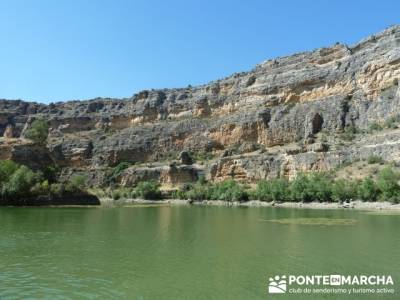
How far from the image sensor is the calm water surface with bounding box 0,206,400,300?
17.3m

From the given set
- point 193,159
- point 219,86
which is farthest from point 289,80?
point 193,159

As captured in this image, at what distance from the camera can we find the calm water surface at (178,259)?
56.7ft

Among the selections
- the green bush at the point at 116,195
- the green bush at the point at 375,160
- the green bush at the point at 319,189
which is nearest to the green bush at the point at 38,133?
the green bush at the point at 116,195

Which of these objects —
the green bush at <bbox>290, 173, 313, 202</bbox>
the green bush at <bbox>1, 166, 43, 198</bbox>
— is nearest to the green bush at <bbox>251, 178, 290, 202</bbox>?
the green bush at <bbox>290, 173, 313, 202</bbox>

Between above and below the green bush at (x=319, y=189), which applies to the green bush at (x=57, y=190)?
below

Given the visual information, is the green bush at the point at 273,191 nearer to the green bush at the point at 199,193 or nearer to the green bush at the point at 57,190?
the green bush at the point at 199,193

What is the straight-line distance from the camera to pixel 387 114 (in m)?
95.2

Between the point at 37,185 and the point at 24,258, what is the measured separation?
5422 cm

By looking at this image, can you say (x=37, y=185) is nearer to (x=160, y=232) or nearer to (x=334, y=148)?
(x=160, y=232)

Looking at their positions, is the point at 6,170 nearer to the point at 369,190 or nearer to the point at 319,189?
the point at 319,189

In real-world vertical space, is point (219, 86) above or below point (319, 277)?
above

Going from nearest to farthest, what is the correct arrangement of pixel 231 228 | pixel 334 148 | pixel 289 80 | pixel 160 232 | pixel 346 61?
pixel 160 232 < pixel 231 228 < pixel 334 148 < pixel 346 61 < pixel 289 80

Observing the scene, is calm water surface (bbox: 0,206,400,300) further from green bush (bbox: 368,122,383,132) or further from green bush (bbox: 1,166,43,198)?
green bush (bbox: 368,122,383,132)

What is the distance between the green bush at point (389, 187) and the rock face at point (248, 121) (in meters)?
12.0
